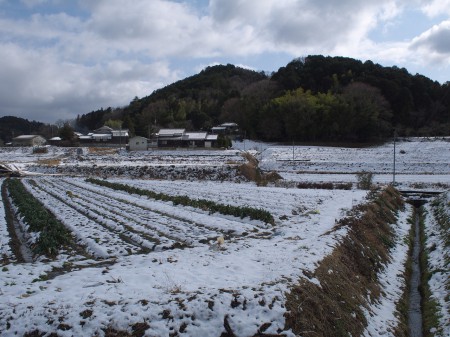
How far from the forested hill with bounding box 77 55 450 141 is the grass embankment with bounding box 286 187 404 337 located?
50807 millimetres

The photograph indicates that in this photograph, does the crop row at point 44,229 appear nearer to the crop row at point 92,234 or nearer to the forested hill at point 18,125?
the crop row at point 92,234

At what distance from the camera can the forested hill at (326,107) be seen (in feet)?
208

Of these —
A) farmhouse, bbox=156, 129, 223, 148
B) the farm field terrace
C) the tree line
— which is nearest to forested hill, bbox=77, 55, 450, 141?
the tree line

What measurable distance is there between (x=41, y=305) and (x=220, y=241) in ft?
19.6

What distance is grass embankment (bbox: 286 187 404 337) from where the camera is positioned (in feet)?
22.6

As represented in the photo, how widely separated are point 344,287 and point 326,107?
5871cm

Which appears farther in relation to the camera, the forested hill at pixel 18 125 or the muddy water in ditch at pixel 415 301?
the forested hill at pixel 18 125

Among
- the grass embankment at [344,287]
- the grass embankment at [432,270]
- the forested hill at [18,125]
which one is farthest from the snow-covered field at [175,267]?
the forested hill at [18,125]

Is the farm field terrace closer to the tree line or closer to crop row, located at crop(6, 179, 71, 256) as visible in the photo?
crop row, located at crop(6, 179, 71, 256)

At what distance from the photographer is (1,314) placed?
253 inches

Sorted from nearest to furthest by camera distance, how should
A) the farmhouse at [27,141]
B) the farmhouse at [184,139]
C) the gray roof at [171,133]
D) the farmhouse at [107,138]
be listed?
the farmhouse at [184,139] < the gray roof at [171,133] < the farmhouse at [107,138] < the farmhouse at [27,141]

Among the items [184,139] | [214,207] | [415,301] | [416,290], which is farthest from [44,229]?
[184,139]

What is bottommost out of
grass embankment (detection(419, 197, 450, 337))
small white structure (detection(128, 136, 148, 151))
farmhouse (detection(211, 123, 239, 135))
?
grass embankment (detection(419, 197, 450, 337))

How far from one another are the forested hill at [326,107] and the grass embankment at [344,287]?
167 ft
